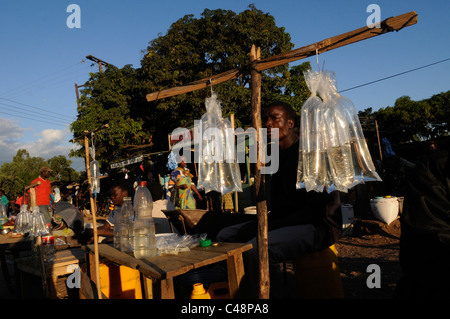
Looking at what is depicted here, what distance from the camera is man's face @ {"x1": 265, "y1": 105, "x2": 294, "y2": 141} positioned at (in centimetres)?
279

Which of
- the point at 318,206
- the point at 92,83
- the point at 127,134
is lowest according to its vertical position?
the point at 318,206

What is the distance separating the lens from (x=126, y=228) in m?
2.72

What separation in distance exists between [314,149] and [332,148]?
0.11 meters

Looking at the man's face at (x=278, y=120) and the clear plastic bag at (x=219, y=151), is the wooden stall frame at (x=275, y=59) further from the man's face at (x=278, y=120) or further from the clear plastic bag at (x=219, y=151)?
the man's face at (x=278, y=120)

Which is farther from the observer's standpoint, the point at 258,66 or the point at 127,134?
the point at 127,134

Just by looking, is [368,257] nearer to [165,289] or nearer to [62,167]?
[165,289]

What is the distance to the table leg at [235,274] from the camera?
215 centimetres

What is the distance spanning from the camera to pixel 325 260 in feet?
8.22


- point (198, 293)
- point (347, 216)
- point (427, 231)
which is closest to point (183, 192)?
point (347, 216)

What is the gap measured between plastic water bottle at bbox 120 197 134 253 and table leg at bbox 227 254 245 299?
93 cm

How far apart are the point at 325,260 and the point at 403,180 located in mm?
7721

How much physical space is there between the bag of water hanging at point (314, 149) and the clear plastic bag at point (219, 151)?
26.3 inches
